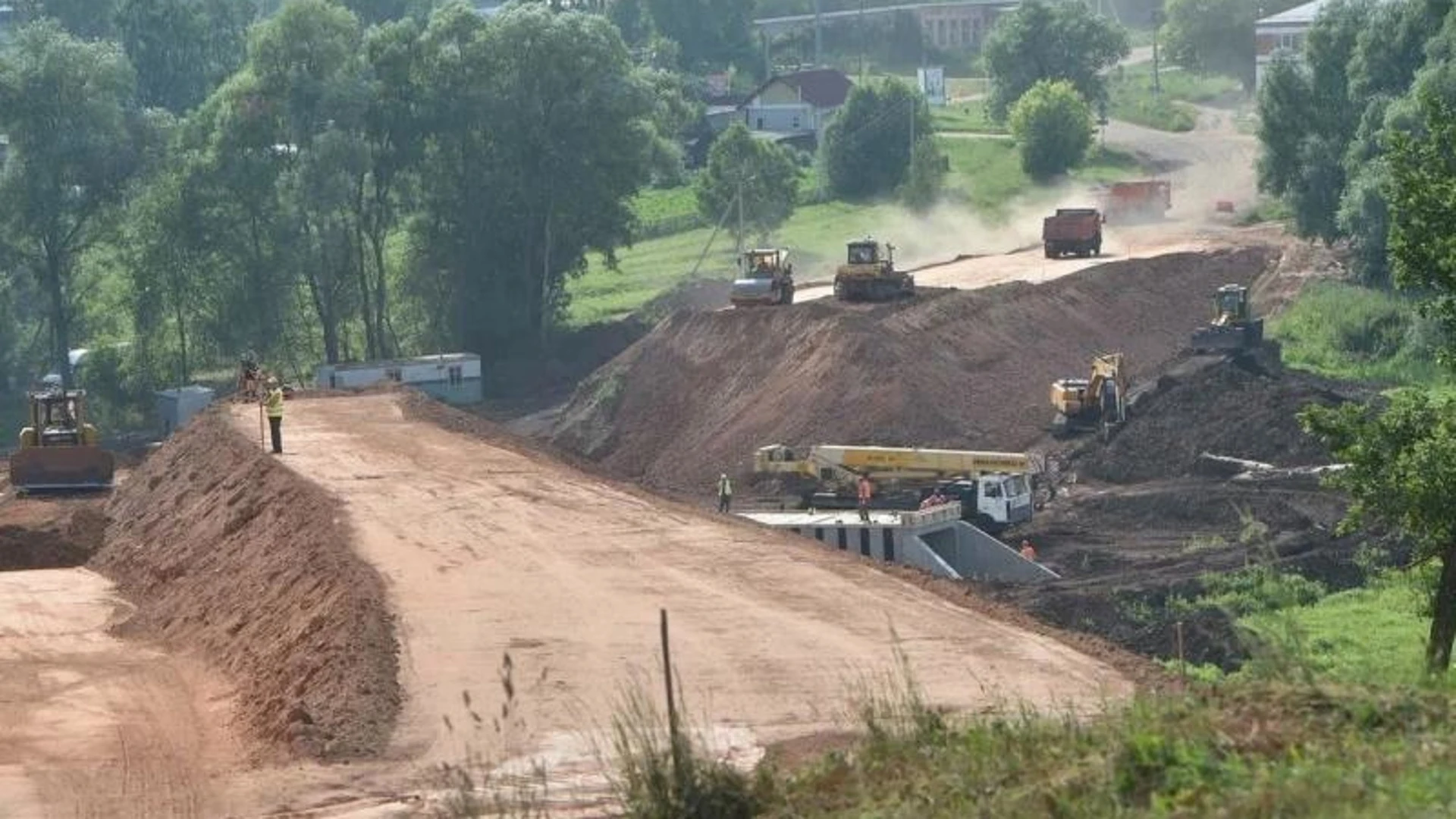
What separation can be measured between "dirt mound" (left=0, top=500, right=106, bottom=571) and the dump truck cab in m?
23.4

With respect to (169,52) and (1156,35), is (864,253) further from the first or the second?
(1156,35)

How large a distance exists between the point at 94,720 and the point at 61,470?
1066 inches

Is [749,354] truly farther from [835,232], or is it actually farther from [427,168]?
[835,232]

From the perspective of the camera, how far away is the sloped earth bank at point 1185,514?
131 ft

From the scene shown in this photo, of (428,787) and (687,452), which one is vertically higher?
(428,787)

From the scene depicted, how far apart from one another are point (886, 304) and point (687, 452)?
29.1 feet

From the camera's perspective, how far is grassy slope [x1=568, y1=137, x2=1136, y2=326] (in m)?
95.1

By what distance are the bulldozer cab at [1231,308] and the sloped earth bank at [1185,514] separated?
1.20m

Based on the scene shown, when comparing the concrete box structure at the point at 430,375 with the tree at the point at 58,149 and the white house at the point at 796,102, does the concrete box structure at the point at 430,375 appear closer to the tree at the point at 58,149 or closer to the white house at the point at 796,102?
the tree at the point at 58,149

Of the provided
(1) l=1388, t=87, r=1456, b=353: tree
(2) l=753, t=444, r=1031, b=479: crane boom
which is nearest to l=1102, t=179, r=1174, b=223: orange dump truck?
(2) l=753, t=444, r=1031, b=479: crane boom

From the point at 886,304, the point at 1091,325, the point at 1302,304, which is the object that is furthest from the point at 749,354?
the point at 1302,304

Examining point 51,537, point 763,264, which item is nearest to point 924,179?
point 763,264

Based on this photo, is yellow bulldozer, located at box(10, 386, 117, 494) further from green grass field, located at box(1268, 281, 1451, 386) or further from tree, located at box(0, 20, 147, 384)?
green grass field, located at box(1268, 281, 1451, 386)

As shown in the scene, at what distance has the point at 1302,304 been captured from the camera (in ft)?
247
